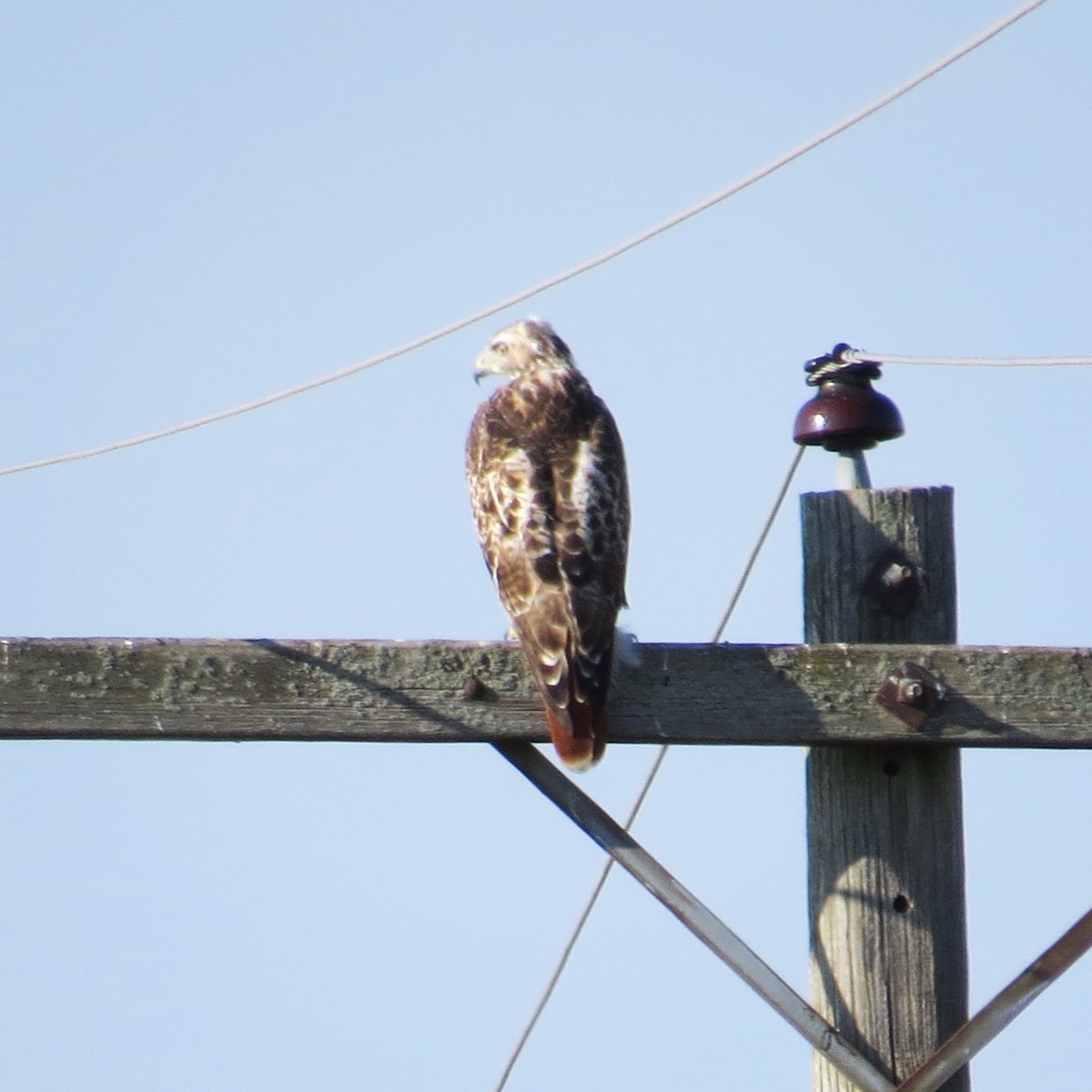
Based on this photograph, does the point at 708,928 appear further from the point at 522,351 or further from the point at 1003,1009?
the point at 522,351

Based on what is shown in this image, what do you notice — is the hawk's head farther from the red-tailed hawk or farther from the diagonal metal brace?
the diagonal metal brace

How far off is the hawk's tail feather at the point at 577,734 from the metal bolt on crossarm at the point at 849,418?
942mm

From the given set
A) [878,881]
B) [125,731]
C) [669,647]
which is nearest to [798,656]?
[669,647]

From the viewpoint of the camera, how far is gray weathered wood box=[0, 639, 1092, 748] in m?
3.41

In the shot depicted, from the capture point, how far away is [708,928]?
342 cm

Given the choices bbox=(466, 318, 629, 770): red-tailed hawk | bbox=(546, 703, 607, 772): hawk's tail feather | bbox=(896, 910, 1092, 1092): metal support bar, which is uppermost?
bbox=(466, 318, 629, 770): red-tailed hawk

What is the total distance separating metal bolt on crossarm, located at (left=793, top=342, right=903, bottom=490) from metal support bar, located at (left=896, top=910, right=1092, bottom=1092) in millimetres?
1116

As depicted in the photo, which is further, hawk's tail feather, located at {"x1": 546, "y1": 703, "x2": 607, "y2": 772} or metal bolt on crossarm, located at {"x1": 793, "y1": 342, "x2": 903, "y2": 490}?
metal bolt on crossarm, located at {"x1": 793, "y1": 342, "x2": 903, "y2": 490}

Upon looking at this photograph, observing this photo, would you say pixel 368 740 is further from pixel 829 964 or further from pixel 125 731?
pixel 829 964

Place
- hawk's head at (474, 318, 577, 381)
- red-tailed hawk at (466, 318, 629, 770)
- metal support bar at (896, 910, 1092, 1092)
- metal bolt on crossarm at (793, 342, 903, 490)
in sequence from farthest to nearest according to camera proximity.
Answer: hawk's head at (474, 318, 577, 381) → metal bolt on crossarm at (793, 342, 903, 490) → red-tailed hawk at (466, 318, 629, 770) → metal support bar at (896, 910, 1092, 1092)

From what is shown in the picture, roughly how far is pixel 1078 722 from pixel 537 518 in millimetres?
1386

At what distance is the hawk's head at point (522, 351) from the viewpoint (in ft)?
19.8

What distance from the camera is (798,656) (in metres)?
3.51

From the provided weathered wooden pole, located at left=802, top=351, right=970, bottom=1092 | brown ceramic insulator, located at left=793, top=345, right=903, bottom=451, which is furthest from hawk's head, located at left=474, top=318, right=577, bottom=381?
weathered wooden pole, located at left=802, top=351, right=970, bottom=1092
